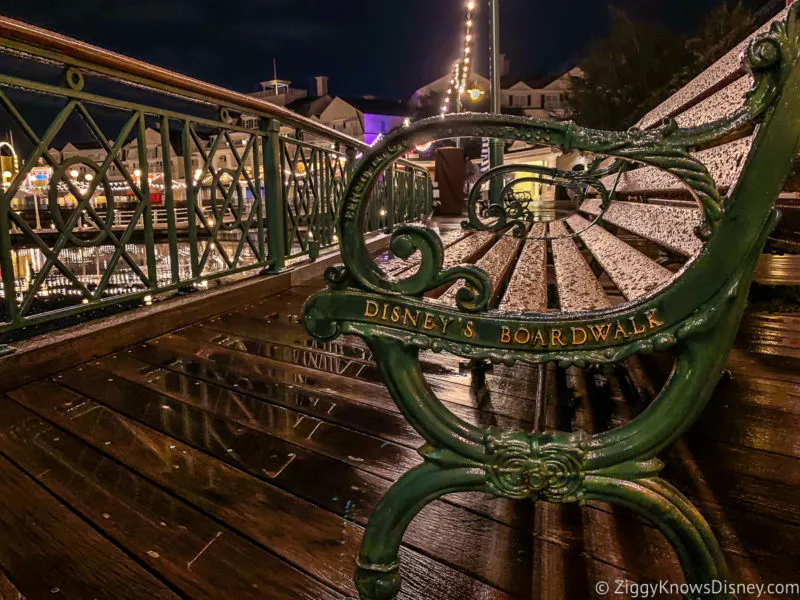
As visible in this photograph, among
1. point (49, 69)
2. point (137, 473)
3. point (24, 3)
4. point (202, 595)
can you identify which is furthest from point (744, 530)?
point (24, 3)

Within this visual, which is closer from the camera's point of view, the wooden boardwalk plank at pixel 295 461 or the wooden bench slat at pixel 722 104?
the wooden boardwalk plank at pixel 295 461

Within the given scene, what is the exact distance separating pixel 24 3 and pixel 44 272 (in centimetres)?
9059

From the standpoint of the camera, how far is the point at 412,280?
82 cm

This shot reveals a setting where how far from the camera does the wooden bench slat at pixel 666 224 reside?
112 centimetres

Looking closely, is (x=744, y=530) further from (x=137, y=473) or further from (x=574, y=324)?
(x=137, y=473)

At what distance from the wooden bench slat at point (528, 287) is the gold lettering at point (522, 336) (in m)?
0.11

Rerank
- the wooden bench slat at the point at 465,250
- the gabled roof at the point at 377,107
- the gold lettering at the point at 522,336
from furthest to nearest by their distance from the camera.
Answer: the gabled roof at the point at 377,107 < the wooden bench slat at the point at 465,250 < the gold lettering at the point at 522,336

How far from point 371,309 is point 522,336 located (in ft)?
0.80

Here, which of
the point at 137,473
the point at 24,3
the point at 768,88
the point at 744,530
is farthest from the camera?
the point at 24,3

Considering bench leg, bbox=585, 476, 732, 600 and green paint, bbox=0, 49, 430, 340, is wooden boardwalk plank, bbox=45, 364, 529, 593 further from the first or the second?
green paint, bbox=0, 49, 430, 340

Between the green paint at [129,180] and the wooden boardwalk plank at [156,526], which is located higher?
the green paint at [129,180]

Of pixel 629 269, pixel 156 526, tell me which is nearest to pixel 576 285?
pixel 629 269

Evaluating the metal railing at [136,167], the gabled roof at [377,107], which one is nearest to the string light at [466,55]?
the metal railing at [136,167]

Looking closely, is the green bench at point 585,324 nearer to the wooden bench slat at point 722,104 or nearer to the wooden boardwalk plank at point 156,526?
the wooden boardwalk plank at point 156,526
